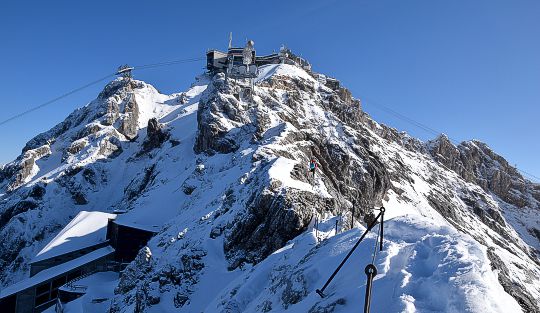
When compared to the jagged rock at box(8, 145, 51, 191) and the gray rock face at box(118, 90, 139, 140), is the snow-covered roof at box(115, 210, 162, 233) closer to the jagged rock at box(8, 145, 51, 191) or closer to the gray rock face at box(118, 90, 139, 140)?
the gray rock face at box(118, 90, 139, 140)

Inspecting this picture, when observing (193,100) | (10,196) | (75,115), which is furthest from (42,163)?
(193,100)

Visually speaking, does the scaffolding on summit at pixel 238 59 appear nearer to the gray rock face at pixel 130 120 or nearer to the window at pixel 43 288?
the gray rock face at pixel 130 120

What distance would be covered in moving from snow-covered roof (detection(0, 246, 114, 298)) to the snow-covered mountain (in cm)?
516

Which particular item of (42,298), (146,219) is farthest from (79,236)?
(146,219)

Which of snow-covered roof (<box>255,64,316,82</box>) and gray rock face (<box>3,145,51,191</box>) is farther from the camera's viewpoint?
snow-covered roof (<box>255,64,316,82</box>)

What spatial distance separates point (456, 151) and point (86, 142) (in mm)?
106936

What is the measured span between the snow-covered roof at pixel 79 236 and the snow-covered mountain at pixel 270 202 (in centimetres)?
420

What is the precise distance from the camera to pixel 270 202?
26.7 m

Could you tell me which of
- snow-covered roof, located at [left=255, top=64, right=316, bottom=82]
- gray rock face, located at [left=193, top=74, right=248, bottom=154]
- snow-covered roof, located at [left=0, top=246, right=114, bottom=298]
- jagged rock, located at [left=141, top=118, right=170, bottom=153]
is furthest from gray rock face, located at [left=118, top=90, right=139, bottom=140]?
snow-covered roof, located at [left=0, top=246, right=114, bottom=298]

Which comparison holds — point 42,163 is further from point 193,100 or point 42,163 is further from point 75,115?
point 193,100

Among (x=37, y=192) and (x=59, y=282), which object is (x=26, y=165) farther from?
(x=59, y=282)

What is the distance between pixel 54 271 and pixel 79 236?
Answer: 284 inches

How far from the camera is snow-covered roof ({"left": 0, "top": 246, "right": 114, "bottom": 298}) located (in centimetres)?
3804

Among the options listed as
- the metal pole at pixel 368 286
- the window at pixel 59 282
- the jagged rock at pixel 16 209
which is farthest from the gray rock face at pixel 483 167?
the metal pole at pixel 368 286
